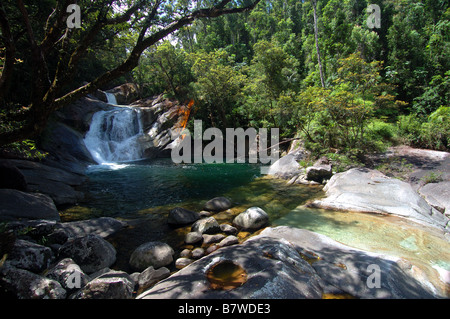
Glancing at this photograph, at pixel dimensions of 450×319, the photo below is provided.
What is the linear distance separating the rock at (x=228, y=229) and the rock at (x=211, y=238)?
11.6 inches

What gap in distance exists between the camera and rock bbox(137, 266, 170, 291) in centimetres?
368

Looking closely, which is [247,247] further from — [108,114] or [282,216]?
[108,114]

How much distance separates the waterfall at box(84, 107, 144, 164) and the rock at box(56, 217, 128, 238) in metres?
13.9

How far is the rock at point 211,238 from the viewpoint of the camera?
5088 millimetres

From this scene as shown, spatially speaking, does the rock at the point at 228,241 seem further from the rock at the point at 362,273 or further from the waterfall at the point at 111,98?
the waterfall at the point at 111,98

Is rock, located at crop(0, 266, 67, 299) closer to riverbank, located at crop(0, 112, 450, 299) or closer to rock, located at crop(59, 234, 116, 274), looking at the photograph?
riverbank, located at crop(0, 112, 450, 299)

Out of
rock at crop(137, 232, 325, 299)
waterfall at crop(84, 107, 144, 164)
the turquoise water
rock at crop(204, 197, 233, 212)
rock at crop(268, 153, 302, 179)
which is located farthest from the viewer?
waterfall at crop(84, 107, 144, 164)

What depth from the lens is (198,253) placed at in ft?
15.1

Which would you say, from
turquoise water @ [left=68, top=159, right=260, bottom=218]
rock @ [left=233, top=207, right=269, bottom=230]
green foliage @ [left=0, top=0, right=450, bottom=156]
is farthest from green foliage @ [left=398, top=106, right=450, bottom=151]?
rock @ [left=233, top=207, right=269, bottom=230]

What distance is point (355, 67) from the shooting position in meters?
11.9

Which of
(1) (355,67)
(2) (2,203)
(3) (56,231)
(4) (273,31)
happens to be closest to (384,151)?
(1) (355,67)

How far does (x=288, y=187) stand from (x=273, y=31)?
143ft

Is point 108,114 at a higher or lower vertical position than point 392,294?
higher

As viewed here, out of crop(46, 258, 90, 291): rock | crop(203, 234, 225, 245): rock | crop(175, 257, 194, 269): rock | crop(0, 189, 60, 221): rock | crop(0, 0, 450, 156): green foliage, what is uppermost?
crop(0, 0, 450, 156): green foliage
